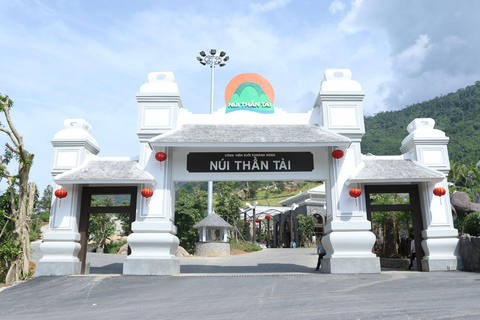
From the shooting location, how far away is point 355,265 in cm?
1059

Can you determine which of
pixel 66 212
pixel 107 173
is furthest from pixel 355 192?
pixel 66 212

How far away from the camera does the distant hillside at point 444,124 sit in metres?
63.2

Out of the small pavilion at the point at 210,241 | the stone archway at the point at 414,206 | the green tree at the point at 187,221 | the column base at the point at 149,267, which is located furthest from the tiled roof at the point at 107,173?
the green tree at the point at 187,221

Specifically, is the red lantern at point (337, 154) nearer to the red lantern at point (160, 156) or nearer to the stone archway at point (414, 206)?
the stone archway at point (414, 206)

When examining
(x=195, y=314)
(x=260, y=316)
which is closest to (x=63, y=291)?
(x=195, y=314)

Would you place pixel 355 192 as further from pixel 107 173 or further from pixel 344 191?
pixel 107 173

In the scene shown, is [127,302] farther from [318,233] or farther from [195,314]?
[318,233]

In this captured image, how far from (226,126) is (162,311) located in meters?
7.08

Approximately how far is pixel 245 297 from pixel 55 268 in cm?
637

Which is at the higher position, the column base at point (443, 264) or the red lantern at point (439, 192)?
the red lantern at point (439, 192)

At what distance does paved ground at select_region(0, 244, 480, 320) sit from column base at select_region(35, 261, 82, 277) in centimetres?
65

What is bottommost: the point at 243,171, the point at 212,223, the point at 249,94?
the point at 212,223

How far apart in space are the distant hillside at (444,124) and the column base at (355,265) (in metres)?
53.7

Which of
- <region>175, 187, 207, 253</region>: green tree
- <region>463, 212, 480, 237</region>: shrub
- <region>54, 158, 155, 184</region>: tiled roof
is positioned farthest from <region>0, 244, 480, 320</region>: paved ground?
<region>175, 187, 207, 253</region>: green tree
